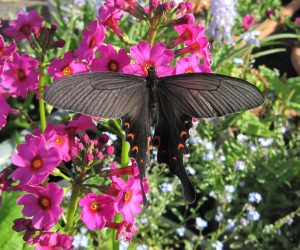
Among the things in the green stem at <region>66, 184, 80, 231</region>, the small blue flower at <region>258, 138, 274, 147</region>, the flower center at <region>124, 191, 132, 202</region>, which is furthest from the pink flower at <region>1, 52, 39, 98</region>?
the small blue flower at <region>258, 138, 274, 147</region>

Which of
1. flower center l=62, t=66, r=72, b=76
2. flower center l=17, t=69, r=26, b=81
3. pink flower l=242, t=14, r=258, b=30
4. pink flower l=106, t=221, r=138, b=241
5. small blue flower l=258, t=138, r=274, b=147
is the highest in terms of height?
flower center l=62, t=66, r=72, b=76

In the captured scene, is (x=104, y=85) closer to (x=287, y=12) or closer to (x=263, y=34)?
(x=263, y=34)

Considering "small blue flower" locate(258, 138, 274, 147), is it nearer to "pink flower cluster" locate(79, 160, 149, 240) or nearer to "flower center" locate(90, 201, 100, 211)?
"pink flower cluster" locate(79, 160, 149, 240)

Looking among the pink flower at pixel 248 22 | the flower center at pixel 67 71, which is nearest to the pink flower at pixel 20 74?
the flower center at pixel 67 71

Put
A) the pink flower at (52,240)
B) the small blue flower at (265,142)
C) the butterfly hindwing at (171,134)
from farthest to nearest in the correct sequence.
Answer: the small blue flower at (265,142)
the butterfly hindwing at (171,134)
the pink flower at (52,240)

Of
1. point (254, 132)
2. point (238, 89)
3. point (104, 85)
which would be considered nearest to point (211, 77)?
point (238, 89)

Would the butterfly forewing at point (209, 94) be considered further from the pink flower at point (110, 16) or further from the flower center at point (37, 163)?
the flower center at point (37, 163)
